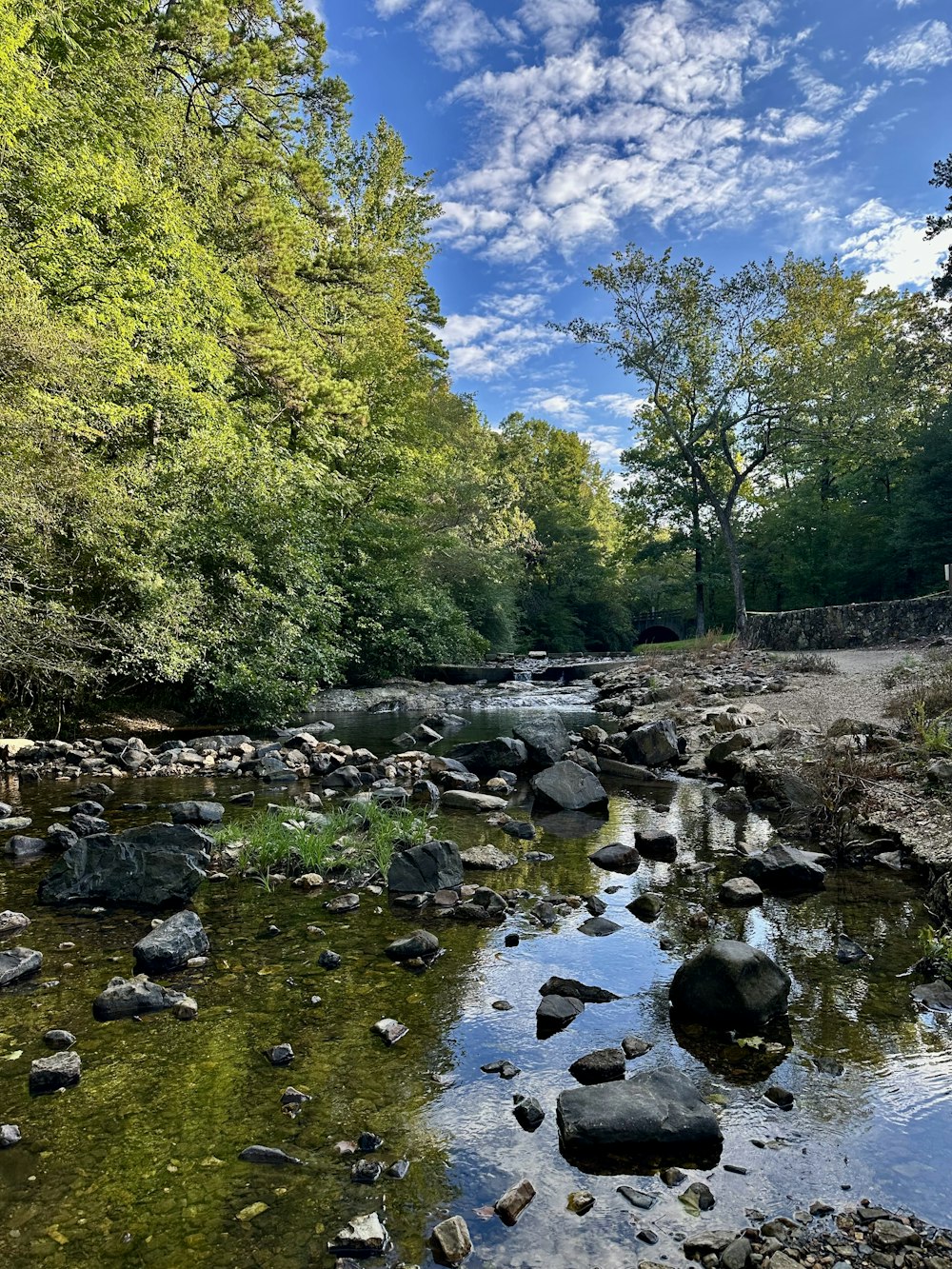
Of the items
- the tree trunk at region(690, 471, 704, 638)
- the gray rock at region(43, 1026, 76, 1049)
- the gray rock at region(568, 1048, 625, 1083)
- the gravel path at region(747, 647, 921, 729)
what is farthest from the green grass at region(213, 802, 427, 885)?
the tree trunk at region(690, 471, 704, 638)

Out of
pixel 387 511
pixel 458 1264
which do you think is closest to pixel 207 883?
pixel 458 1264

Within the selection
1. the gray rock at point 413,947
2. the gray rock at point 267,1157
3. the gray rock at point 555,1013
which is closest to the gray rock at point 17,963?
the gray rock at point 413,947

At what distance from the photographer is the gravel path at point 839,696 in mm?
10734

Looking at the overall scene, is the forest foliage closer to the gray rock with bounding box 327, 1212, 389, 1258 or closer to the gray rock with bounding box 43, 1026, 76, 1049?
the gray rock with bounding box 43, 1026, 76, 1049

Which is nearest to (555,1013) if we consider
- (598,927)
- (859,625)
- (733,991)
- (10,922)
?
(733,991)

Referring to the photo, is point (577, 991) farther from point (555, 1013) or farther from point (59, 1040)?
point (59, 1040)

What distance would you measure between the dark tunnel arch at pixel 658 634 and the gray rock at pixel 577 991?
58.5 meters

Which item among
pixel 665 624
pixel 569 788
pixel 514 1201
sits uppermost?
pixel 665 624

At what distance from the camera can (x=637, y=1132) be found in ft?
8.71

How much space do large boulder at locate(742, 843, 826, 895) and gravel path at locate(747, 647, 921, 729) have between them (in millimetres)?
4620

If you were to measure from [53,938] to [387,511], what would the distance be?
2094 cm

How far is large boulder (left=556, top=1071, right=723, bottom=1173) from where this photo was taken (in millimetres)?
2617

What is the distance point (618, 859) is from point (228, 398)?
46.4ft

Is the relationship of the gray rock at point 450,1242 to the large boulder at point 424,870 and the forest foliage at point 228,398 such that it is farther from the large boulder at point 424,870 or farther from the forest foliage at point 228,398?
the forest foliage at point 228,398
